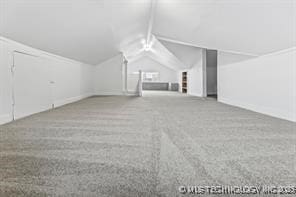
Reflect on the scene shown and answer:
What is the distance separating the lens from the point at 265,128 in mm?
3562

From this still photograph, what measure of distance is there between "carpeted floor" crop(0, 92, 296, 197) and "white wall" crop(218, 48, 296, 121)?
3.50 ft

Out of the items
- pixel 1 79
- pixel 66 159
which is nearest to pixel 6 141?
pixel 66 159

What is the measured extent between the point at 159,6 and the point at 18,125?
4.13m

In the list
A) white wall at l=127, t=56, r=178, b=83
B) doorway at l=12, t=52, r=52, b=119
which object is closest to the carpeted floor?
doorway at l=12, t=52, r=52, b=119

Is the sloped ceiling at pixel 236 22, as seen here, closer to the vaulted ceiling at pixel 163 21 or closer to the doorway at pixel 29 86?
the vaulted ceiling at pixel 163 21

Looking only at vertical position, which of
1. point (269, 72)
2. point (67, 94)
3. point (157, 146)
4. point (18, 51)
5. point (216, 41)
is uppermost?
point (216, 41)

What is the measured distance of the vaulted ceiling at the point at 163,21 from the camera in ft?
11.0

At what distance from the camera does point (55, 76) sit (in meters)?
6.38

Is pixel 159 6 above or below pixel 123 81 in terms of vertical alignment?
above

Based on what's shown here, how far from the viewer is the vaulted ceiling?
11.0 feet

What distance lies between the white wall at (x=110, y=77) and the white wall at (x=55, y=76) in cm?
58

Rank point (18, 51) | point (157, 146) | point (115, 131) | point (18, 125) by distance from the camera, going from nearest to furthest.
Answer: point (157, 146) < point (115, 131) < point (18, 125) < point (18, 51)

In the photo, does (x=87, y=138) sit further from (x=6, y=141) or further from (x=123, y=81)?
(x=123, y=81)

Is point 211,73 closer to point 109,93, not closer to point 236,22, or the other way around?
point 109,93
